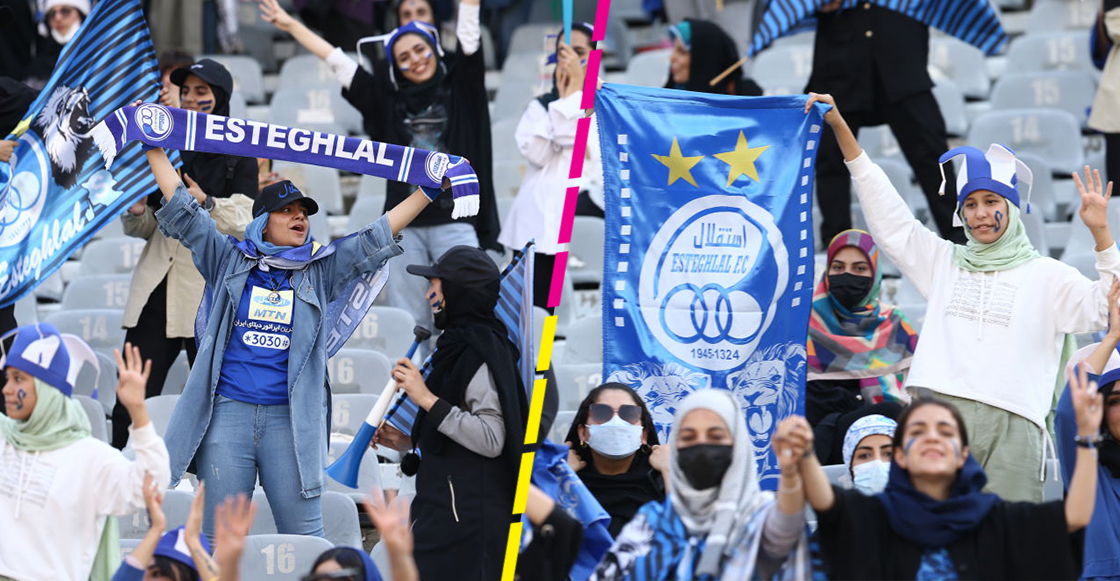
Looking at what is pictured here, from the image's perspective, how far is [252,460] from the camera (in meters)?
5.84

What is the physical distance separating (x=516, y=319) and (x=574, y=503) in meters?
0.73

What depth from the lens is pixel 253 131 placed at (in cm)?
622

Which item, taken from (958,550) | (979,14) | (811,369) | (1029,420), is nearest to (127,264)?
(811,369)

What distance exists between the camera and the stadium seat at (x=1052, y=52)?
1127cm

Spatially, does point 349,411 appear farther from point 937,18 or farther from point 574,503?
point 937,18

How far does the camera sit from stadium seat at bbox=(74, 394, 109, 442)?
6.86 meters

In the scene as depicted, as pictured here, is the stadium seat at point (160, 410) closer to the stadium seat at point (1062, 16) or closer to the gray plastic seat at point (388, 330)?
the gray plastic seat at point (388, 330)

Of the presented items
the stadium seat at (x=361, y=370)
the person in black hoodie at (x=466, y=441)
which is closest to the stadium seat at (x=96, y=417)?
the stadium seat at (x=361, y=370)

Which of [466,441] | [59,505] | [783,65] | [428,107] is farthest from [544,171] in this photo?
[59,505]

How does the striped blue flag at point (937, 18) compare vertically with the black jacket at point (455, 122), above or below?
above

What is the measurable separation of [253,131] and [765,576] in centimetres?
269

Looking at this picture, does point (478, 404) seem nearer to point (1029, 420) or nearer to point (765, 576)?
point (765, 576)

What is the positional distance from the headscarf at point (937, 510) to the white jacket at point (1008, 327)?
1.26 metres

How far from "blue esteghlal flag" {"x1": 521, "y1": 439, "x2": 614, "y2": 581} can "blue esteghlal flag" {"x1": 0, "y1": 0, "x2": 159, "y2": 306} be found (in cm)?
221
